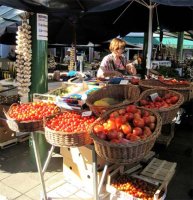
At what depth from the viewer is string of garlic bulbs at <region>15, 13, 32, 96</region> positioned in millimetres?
3555

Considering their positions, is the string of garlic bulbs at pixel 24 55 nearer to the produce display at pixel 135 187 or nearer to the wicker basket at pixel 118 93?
the wicker basket at pixel 118 93

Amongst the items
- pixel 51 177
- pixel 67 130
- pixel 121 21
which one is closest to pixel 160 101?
pixel 67 130

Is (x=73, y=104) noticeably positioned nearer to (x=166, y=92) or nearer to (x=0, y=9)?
(x=166, y=92)

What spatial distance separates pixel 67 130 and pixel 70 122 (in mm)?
161

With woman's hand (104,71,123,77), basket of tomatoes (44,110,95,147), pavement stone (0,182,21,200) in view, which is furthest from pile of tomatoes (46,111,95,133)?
woman's hand (104,71,123,77)

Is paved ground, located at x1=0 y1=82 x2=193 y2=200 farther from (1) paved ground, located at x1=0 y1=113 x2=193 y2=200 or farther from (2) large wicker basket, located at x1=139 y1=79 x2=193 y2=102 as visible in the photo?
(2) large wicker basket, located at x1=139 y1=79 x2=193 y2=102

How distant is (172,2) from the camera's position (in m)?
3.18

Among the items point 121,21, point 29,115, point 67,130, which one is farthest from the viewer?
point 121,21

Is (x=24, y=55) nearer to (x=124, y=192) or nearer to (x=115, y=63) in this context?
(x=115, y=63)

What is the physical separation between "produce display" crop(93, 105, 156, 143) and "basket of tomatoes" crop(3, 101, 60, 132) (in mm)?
686

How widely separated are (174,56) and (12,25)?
667 centimetres

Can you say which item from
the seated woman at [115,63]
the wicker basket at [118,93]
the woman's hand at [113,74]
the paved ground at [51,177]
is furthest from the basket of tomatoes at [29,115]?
the seated woman at [115,63]

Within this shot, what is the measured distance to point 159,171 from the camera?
3.09m

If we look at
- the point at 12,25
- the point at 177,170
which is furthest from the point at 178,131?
the point at 12,25
